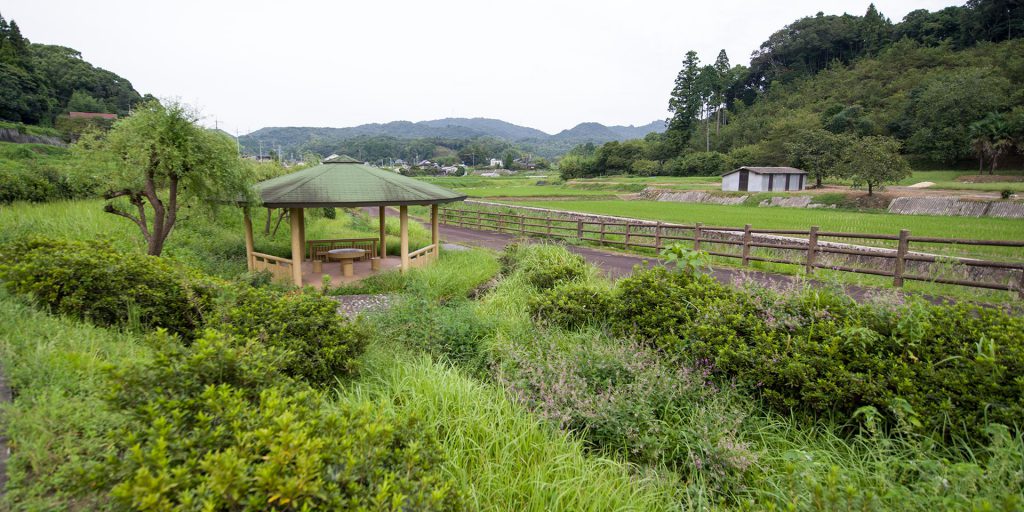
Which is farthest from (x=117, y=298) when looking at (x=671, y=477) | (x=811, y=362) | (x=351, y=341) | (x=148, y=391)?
(x=811, y=362)

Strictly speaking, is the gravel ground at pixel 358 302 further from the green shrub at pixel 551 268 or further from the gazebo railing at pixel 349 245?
the gazebo railing at pixel 349 245

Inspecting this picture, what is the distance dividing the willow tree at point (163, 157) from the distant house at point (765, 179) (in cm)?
4328

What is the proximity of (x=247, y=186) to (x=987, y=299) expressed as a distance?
15549mm

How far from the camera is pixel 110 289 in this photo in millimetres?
5008

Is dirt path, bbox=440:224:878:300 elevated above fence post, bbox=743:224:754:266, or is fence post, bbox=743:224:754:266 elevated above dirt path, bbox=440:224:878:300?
fence post, bbox=743:224:754:266

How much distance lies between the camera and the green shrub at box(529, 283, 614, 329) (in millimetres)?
6523

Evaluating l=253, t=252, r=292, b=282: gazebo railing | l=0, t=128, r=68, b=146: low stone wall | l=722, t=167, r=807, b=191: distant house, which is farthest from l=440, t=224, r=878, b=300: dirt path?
l=0, t=128, r=68, b=146: low stone wall

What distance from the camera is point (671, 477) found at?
Answer: 369 cm

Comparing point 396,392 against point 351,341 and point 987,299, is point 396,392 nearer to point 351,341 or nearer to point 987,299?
point 351,341

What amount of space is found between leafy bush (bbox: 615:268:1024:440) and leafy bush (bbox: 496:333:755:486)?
1.52 feet

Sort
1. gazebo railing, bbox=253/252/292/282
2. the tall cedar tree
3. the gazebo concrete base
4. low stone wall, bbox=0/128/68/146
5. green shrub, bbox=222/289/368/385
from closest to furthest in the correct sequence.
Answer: green shrub, bbox=222/289/368/385 → gazebo railing, bbox=253/252/292/282 → the gazebo concrete base → low stone wall, bbox=0/128/68/146 → the tall cedar tree

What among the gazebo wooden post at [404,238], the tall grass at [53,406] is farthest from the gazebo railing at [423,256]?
the tall grass at [53,406]

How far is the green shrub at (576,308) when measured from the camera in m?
6.52

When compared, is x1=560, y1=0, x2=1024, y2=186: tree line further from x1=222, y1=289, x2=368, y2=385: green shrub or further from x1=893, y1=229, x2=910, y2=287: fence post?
x1=222, y1=289, x2=368, y2=385: green shrub
